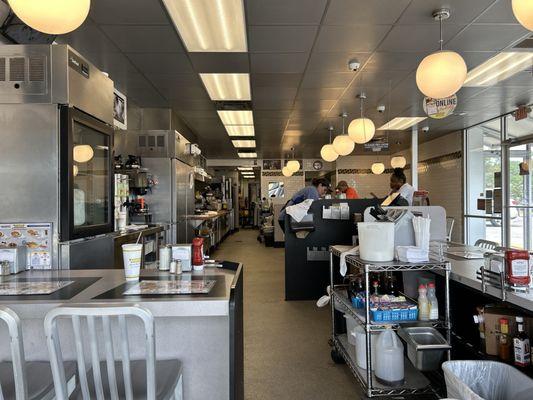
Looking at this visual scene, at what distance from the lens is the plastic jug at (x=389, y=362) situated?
2496 mm

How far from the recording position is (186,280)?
1971 mm

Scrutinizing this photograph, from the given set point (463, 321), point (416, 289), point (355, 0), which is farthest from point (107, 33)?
point (463, 321)

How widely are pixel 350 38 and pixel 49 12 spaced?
3073 millimetres

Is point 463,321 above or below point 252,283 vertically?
above

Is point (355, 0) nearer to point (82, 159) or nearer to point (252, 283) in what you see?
point (82, 159)

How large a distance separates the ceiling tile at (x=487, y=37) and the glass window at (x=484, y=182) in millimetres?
4632

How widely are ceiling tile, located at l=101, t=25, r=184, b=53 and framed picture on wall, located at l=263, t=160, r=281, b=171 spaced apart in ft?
35.5

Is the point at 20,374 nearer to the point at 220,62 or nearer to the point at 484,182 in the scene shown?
the point at 220,62

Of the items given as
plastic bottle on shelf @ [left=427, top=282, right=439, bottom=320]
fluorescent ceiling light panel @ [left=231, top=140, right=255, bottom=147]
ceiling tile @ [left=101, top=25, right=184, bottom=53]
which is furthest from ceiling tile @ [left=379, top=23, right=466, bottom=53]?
fluorescent ceiling light panel @ [left=231, top=140, right=255, bottom=147]

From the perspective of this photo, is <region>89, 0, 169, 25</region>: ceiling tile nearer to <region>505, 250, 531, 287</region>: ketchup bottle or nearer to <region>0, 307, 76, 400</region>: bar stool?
<region>0, 307, 76, 400</region>: bar stool

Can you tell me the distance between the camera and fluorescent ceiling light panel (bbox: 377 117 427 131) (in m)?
8.23

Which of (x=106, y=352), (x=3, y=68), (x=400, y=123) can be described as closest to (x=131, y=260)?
(x=106, y=352)

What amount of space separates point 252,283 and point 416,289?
12.2ft

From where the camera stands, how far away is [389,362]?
250 centimetres
